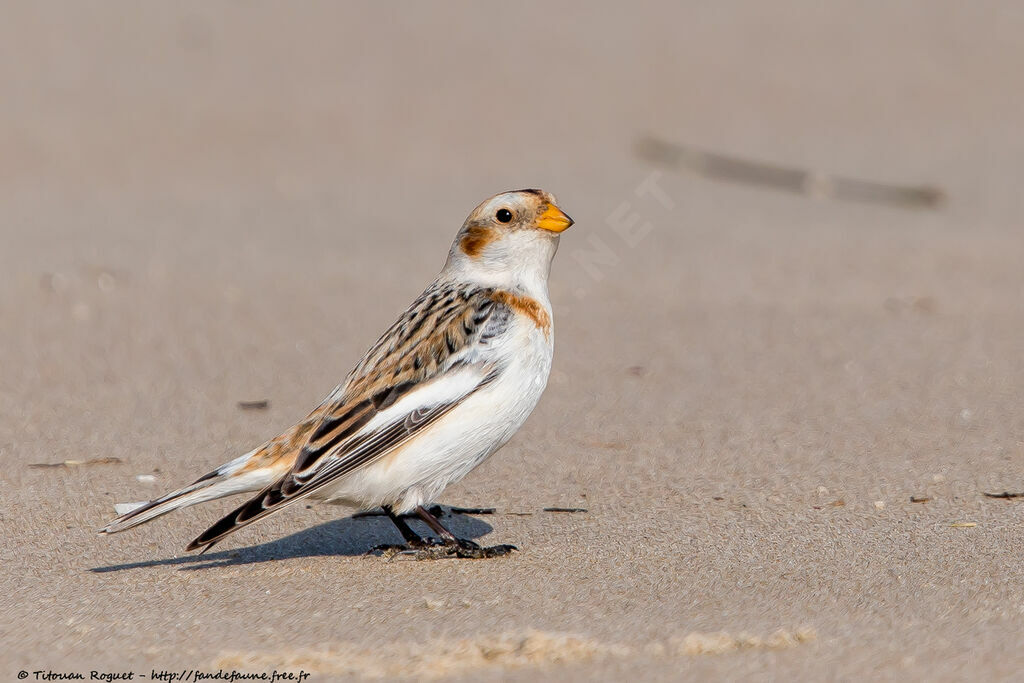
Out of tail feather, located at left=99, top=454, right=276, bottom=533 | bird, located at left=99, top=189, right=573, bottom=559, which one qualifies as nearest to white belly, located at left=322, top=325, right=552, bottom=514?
bird, located at left=99, top=189, right=573, bottom=559

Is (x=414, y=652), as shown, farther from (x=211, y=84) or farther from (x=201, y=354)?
(x=211, y=84)

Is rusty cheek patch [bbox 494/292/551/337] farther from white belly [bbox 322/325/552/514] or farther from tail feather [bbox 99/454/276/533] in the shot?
tail feather [bbox 99/454/276/533]

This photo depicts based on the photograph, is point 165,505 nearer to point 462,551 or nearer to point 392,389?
point 392,389

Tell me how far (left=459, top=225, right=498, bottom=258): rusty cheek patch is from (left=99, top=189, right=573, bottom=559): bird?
26 cm

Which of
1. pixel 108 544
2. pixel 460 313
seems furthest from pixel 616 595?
pixel 108 544

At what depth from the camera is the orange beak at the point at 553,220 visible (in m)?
4.61

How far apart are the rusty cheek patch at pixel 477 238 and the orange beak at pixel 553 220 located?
0.15 meters

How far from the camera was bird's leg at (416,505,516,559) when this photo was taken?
4.16 meters

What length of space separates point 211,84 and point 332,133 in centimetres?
125

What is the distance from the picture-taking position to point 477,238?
464cm

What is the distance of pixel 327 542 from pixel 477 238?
3.57ft

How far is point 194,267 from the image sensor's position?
8094 mm

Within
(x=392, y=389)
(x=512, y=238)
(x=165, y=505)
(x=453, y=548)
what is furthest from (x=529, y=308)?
(x=165, y=505)

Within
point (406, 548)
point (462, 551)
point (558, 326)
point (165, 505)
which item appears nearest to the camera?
point (165, 505)
